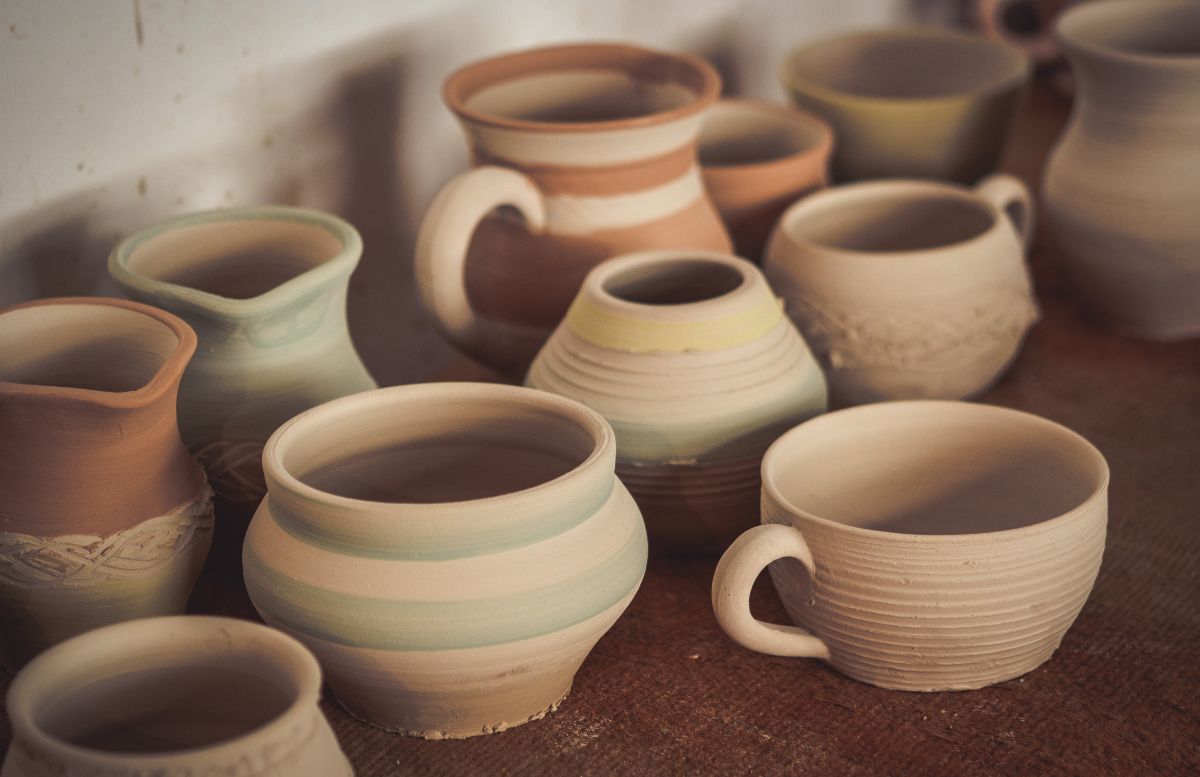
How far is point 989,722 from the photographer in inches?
29.9

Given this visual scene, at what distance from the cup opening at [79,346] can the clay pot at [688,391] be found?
0.84ft

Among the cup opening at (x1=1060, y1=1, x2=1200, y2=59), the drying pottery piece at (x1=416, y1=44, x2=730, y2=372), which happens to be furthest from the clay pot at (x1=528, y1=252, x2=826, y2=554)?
the cup opening at (x1=1060, y1=1, x2=1200, y2=59)

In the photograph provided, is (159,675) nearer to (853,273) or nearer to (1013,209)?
(853,273)

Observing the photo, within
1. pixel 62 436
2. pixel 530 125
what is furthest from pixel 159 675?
pixel 530 125

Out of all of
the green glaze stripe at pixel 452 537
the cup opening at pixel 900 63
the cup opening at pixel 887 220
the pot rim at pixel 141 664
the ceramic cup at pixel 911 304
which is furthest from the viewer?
the cup opening at pixel 900 63

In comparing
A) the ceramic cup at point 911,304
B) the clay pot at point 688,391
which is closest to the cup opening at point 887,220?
the ceramic cup at point 911,304

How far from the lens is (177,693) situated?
64 cm

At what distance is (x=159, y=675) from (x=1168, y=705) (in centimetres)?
55

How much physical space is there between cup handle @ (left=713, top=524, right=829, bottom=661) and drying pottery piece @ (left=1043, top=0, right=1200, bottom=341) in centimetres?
59

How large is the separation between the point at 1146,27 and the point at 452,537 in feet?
3.13

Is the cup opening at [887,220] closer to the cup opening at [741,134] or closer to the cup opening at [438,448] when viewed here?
the cup opening at [741,134]

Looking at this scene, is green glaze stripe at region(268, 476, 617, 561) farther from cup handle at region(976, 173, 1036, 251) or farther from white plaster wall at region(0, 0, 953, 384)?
cup handle at region(976, 173, 1036, 251)

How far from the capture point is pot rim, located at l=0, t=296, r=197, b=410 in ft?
2.26

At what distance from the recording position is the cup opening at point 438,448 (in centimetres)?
78
